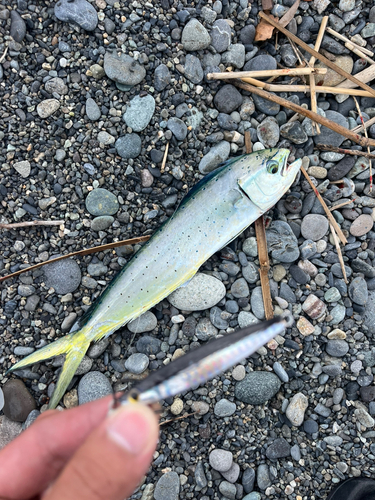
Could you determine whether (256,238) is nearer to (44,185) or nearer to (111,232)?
(111,232)

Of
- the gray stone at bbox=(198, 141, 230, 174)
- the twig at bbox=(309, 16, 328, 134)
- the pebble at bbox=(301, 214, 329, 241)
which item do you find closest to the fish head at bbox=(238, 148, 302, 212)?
the gray stone at bbox=(198, 141, 230, 174)

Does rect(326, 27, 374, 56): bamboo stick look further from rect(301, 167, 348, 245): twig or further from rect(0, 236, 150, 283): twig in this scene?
rect(0, 236, 150, 283): twig

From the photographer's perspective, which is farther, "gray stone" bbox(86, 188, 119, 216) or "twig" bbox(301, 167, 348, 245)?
"twig" bbox(301, 167, 348, 245)

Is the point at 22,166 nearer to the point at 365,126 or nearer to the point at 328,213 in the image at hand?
the point at 328,213

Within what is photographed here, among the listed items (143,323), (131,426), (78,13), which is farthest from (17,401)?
(78,13)

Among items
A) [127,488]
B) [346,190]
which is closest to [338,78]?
[346,190]

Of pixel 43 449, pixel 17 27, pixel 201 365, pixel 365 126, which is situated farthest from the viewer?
pixel 365 126
